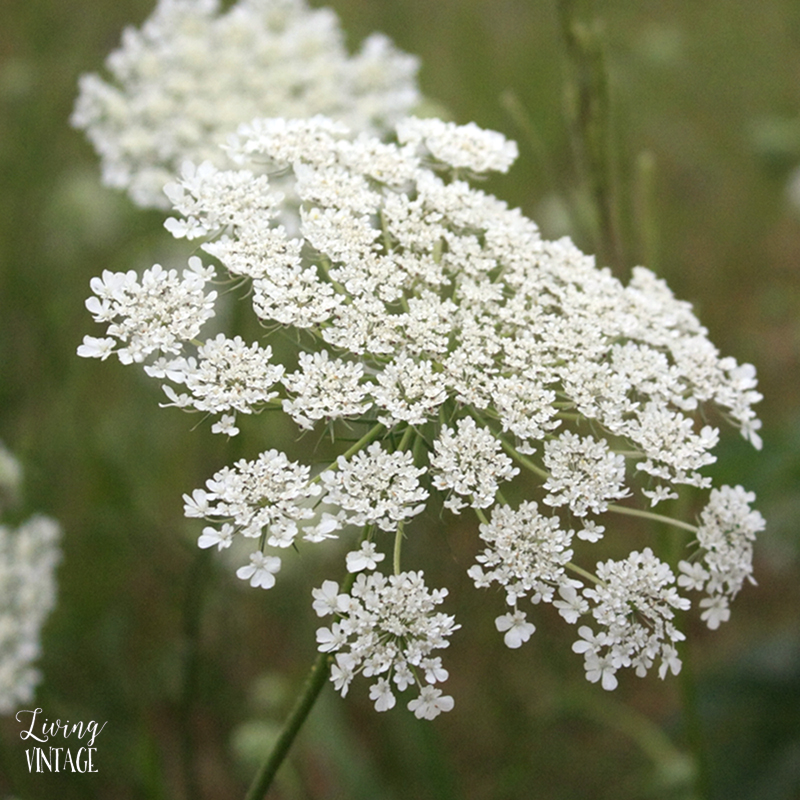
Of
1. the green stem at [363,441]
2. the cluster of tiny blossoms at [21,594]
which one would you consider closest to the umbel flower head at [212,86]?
the cluster of tiny blossoms at [21,594]

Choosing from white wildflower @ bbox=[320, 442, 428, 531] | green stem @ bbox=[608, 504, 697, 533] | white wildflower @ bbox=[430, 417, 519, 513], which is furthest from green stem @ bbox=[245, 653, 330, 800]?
green stem @ bbox=[608, 504, 697, 533]

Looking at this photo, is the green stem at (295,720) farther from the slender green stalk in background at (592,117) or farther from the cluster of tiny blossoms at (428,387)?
the slender green stalk in background at (592,117)

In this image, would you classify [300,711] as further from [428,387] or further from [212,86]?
[212,86]

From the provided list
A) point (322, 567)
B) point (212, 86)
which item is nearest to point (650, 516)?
point (212, 86)

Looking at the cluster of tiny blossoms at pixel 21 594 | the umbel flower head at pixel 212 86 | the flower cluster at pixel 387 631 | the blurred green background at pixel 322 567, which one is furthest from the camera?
the blurred green background at pixel 322 567

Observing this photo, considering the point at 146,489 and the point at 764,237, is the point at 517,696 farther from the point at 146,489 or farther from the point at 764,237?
the point at 764,237

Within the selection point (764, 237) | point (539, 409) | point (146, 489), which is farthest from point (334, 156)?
point (764, 237)

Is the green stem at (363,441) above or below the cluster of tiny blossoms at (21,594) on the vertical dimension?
above
